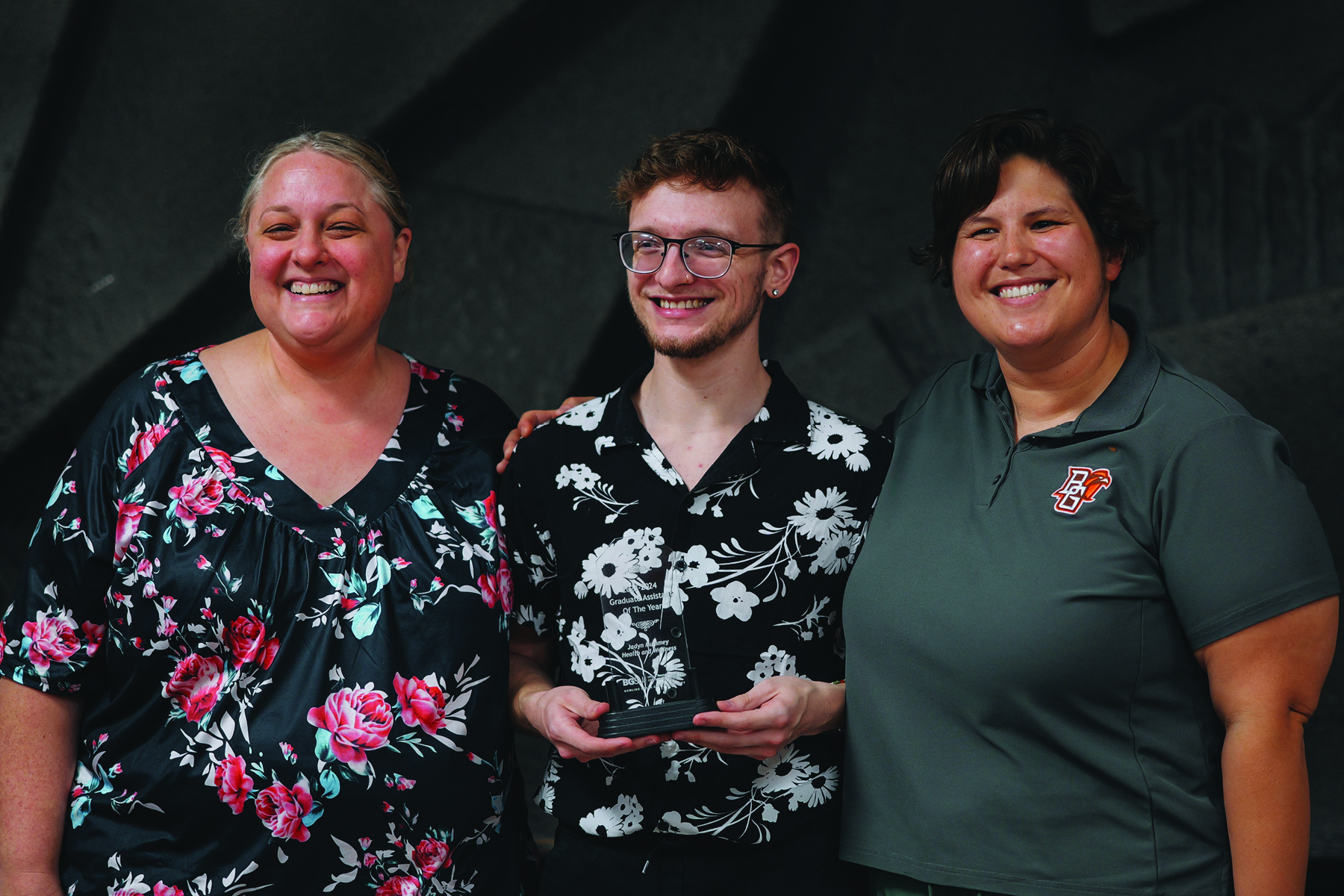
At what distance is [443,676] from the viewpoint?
1.95 m

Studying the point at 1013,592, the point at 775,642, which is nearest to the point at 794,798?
the point at 775,642

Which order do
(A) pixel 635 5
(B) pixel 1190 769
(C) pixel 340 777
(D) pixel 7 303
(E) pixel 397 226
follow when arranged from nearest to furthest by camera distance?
1. (B) pixel 1190 769
2. (C) pixel 340 777
3. (E) pixel 397 226
4. (D) pixel 7 303
5. (A) pixel 635 5

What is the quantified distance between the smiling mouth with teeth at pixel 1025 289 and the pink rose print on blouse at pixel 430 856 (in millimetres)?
1316

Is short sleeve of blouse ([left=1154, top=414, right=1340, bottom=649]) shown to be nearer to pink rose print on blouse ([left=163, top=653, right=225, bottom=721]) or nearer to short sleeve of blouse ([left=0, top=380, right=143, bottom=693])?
pink rose print on blouse ([left=163, top=653, right=225, bottom=721])

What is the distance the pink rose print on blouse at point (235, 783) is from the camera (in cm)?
189

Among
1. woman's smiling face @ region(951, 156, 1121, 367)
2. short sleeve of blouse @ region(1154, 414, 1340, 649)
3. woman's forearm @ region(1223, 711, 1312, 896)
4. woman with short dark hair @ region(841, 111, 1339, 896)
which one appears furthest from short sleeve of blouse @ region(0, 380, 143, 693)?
woman's forearm @ region(1223, 711, 1312, 896)

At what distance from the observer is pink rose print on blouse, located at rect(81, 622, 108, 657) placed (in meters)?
1.97

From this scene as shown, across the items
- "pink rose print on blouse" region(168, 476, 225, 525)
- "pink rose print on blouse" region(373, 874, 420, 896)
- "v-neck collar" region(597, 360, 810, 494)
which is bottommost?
"pink rose print on blouse" region(373, 874, 420, 896)

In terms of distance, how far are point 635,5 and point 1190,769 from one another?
2.21 meters

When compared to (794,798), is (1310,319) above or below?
above

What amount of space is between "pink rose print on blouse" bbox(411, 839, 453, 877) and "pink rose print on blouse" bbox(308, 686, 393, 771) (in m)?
0.18

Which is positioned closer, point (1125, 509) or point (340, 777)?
point (1125, 509)

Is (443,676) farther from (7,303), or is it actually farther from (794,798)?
(7,303)

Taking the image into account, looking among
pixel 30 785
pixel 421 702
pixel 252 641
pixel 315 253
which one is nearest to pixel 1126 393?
pixel 421 702
